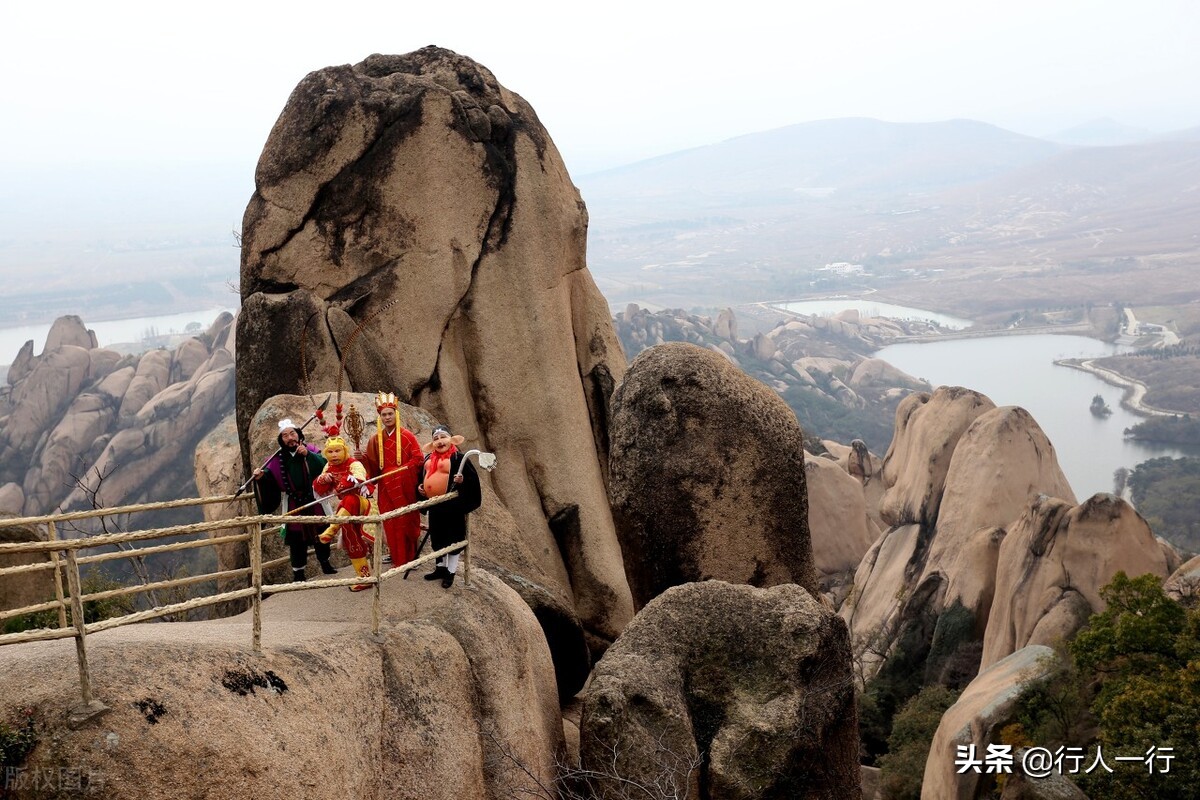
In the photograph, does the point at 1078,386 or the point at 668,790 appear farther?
the point at 1078,386

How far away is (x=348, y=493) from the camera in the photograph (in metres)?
9.92

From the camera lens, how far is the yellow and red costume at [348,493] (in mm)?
9891

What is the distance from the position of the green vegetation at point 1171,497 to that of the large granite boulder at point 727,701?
2145 inches

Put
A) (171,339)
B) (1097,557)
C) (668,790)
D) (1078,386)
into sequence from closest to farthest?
(668,790) < (1097,557) < (1078,386) < (171,339)

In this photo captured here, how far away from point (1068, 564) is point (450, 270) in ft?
44.7

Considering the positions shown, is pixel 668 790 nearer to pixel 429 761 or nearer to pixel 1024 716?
pixel 429 761

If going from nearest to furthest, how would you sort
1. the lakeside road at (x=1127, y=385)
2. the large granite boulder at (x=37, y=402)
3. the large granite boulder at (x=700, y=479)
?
the large granite boulder at (x=700, y=479), the large granite boulder at (x=37, y=402), the lakeside road at (x=1127, y=385)

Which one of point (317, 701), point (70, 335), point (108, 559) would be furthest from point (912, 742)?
point (70, 335)

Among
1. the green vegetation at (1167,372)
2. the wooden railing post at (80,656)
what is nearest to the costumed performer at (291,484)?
the wooden railing post at (80,656)

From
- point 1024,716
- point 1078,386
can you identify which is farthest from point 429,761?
point 1078,386

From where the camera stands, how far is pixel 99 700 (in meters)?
6.15

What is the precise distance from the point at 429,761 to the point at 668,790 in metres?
2.18

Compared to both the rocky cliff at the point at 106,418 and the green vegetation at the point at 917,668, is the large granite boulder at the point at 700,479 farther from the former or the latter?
the rocky cliff at the point at 106,418

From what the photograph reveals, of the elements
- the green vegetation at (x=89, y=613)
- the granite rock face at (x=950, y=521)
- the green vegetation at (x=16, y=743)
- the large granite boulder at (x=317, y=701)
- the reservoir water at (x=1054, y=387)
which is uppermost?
the green vegetation at (x=16, y=743)
